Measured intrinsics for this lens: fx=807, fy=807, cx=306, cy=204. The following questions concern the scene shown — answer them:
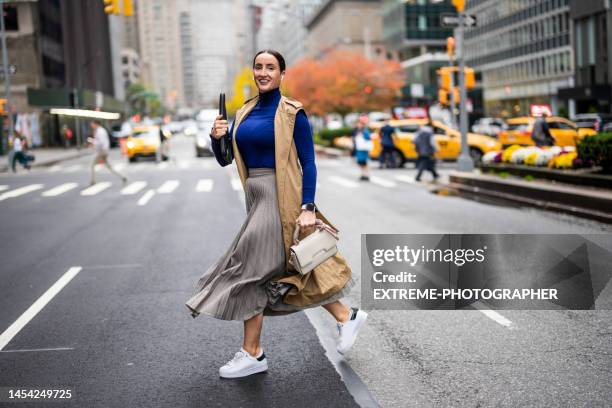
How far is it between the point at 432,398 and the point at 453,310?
2368 mm

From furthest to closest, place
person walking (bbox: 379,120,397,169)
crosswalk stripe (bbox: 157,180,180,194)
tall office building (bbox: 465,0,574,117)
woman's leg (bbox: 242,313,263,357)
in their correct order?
1. tall office building (bbox: 465,0,574,117)
2. person walking (bbox: 379,120,397,169)
3. crosswalk stripe (bbox: 157,180,180,194)
4. woman's leg (bbox: 242,313,263,357)

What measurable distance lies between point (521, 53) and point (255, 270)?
7316 cm

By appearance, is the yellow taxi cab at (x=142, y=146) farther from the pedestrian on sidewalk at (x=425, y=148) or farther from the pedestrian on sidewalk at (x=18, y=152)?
the pedestrian on sidewalk at (x=425, y=148)

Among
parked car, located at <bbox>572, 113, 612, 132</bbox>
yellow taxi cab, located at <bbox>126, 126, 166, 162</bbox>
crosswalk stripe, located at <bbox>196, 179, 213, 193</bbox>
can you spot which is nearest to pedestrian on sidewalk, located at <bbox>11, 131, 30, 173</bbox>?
yellow taxi cab, located at <bbox>126, 126, 166, 162</bbox>

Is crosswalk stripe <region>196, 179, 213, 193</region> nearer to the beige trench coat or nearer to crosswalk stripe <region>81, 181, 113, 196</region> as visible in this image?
crosswalk stripe <region>81, 181, 113, 196</region>

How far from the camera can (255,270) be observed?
16.0 feet

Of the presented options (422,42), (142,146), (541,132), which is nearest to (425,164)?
(541,132)

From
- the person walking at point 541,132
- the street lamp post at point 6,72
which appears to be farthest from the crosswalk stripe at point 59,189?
the street lamp post at point 6,72

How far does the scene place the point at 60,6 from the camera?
78.0 m

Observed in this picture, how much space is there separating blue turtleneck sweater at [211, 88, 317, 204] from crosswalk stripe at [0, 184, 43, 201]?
17311 millimetres

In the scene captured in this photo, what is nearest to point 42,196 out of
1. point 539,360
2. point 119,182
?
point 119,182

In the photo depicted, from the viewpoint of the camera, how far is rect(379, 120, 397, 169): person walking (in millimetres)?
29000

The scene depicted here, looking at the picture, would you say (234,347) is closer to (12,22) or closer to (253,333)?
(253,333)

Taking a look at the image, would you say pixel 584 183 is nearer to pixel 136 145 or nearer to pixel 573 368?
pixel 573 368
